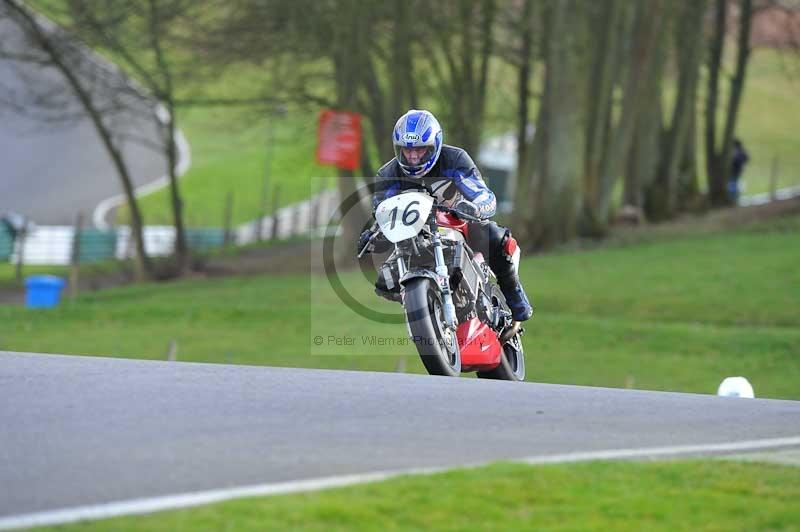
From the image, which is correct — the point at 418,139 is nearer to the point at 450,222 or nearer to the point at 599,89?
the point at 450,222

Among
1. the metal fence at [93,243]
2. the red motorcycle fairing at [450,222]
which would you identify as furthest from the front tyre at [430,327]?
the metal fence at [93,243]

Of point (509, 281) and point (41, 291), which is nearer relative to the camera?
point (509, 281)

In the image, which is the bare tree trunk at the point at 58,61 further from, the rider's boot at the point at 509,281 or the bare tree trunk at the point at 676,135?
the rider's boot at the point at 509,281

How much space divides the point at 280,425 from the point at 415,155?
11.9 ft

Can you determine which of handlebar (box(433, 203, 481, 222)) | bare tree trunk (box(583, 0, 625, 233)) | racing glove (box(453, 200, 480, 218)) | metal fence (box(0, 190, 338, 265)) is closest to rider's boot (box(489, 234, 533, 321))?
handlebar (box(433, 203, 481, 222))

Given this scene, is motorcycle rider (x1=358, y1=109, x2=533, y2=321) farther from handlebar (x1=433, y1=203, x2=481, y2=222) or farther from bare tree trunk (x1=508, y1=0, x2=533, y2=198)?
bare tree trunk (x1=508, y1=0, x2=533, y2=198)

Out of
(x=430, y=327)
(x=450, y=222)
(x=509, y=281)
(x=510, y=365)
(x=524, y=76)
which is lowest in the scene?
(x=510, y=365)

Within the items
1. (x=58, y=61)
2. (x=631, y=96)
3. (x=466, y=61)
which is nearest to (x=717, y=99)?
(x=631, y=96)

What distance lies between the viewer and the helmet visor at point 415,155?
10586 mm

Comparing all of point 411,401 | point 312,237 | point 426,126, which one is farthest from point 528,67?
point 411,401

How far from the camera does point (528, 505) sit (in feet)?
19.4

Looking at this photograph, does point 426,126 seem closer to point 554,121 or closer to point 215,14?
point 554,121

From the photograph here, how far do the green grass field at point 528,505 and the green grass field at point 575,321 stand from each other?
12617mm

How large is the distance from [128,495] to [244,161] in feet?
197
